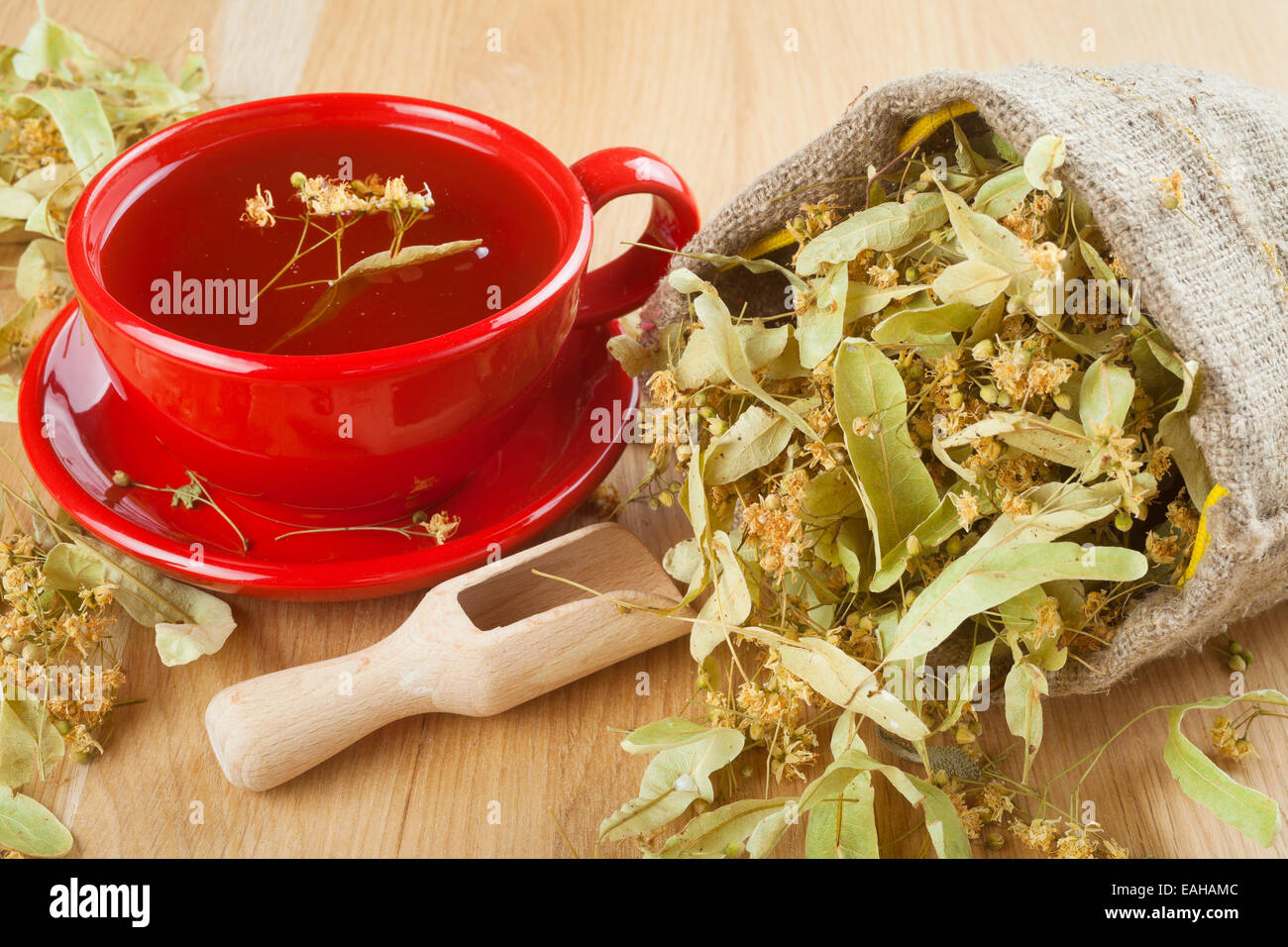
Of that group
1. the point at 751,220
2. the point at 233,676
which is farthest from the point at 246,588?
the point at 751,220

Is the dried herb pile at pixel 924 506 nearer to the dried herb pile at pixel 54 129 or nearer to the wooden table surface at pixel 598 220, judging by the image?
the wooden table surface at pixel 598 220

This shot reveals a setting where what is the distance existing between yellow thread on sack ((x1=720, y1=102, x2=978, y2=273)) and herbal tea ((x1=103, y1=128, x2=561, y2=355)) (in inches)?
3.7

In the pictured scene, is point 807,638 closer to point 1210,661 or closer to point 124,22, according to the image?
point 1210,661

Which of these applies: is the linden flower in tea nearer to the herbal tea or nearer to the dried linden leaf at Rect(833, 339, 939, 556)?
the herbal tea

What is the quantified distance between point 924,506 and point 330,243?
31cm

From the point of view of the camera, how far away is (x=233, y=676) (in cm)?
52

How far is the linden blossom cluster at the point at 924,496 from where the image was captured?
0.44m

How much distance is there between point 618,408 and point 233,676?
0.22 m

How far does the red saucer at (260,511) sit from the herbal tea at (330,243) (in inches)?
2.5

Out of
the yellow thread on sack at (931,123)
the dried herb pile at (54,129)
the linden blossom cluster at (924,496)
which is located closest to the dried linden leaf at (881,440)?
the linden blossom cluster at (924,496)

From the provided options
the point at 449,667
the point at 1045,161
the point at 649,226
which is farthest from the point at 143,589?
the point at 1045,161

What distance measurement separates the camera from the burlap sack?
1.40 feet

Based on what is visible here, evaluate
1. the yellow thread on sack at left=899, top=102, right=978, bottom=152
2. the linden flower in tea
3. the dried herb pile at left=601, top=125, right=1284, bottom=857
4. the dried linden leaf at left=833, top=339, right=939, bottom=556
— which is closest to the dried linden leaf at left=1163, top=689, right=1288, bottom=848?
the dried herb pile at left=601, top=125, right=1284, bottom=857

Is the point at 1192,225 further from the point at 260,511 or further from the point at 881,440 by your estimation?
the point at 260,511
